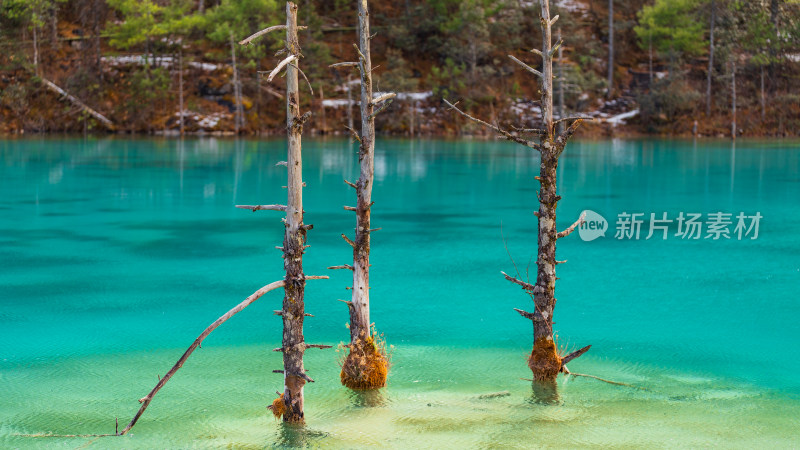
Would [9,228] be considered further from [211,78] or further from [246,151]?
[211,78]

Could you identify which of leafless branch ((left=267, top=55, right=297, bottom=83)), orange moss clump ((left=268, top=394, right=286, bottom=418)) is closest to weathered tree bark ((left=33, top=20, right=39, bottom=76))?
orange moss clump ((left=268, top=394, right=286, bottom=418))

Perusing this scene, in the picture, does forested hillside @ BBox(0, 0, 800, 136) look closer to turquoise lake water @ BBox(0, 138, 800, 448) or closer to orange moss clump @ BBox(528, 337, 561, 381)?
turquoise lake water @ BBox(0, 138, 800, 448)

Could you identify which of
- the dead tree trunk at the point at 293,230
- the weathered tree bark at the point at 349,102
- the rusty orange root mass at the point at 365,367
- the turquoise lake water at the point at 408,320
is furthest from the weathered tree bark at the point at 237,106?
the dead tree trunk at the point at 293,230

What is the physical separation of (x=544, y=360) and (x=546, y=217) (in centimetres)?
204

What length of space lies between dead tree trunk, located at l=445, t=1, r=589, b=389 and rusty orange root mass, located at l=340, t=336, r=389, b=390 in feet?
5.94

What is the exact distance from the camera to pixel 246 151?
169ft

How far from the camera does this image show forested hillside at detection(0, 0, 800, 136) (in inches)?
2746

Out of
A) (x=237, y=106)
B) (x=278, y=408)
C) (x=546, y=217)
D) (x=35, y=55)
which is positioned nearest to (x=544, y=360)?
(x=546, y=217)

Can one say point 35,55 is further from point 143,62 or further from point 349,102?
point 349,102

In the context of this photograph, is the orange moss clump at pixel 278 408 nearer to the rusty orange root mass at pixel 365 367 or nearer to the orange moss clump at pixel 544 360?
the rusty orange root mass at pixel 365 367

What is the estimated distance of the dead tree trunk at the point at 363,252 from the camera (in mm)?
9008

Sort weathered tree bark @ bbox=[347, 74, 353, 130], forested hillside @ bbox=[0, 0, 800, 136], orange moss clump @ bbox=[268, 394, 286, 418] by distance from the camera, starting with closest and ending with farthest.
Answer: orange moss clump @ bbox=[268, 394, 286, 418] < weathered tree bark @ bbox=[347, 74, 353, 130] < forested hillside @ bbox=[0, 0, 800, 136]

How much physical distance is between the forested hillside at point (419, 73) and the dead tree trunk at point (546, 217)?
58342mm

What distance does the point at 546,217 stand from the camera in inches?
369
